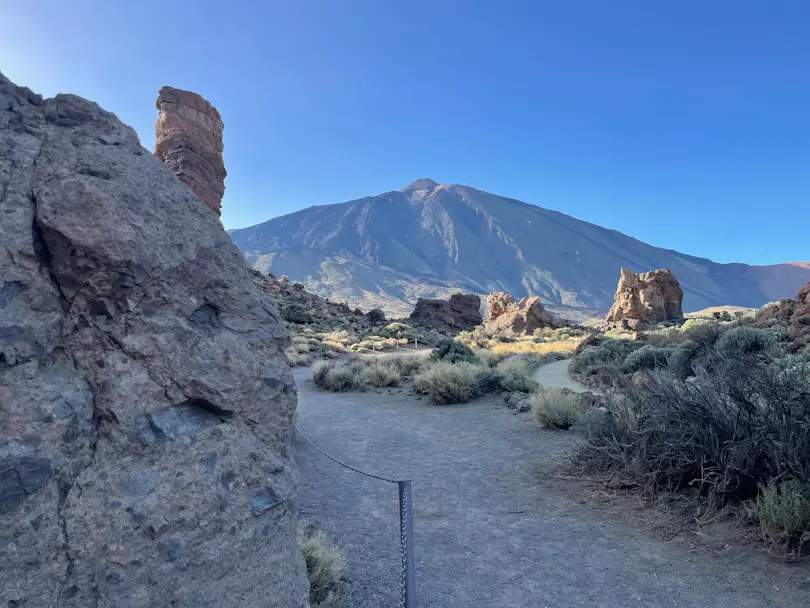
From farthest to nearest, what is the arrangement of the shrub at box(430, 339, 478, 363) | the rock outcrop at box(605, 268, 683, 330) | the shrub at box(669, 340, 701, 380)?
the rock outcrop at box(605, 268, 683, 330) → the shrub at box(430, 339, 478, 363) → the shrub at box(669, 340, 701, 380)

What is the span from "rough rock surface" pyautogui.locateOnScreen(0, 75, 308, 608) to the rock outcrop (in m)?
41.4

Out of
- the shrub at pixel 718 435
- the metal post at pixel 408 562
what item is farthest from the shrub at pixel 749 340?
the metal post at pixel 408 562

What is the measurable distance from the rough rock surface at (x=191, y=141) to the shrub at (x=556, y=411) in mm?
35173

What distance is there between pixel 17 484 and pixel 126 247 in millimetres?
995

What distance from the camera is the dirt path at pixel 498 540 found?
3998 millimetres

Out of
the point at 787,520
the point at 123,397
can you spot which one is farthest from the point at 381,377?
the point at 123,397

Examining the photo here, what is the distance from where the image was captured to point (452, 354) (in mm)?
18172

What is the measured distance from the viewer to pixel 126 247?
2.31m

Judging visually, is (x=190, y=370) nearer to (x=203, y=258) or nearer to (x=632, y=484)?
(x=203, y=258)

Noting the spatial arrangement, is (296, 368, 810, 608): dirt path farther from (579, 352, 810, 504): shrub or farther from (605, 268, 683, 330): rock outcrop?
(605, 268, 683, 330): rock outcrop

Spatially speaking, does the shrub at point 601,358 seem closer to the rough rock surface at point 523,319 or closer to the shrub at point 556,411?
the shrub at point 556,411

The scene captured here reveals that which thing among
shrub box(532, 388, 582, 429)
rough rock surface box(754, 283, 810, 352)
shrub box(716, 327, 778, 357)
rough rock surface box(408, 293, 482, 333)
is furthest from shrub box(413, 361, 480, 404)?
rough rock surface box(408, 293, 482, 333)

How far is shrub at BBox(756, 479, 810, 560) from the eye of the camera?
426 centimetres

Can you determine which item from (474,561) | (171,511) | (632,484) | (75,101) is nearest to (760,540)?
(632,484)
